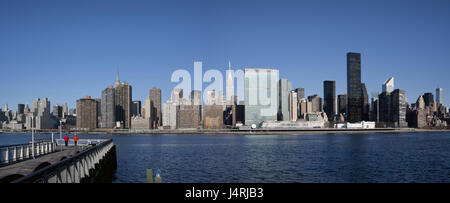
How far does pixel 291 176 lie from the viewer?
43.9 metres

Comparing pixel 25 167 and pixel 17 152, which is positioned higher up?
pixel 25 167

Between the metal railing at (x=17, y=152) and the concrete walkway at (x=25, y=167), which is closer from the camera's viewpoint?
the concrete walkway at (x=25, y=167)

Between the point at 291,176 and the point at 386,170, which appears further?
the point at 386,170

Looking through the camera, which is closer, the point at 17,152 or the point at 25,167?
the point at 25,167

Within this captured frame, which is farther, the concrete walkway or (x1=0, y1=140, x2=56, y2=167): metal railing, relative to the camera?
(x1=0, y1=140, x2=56, y2=167): metal railing
